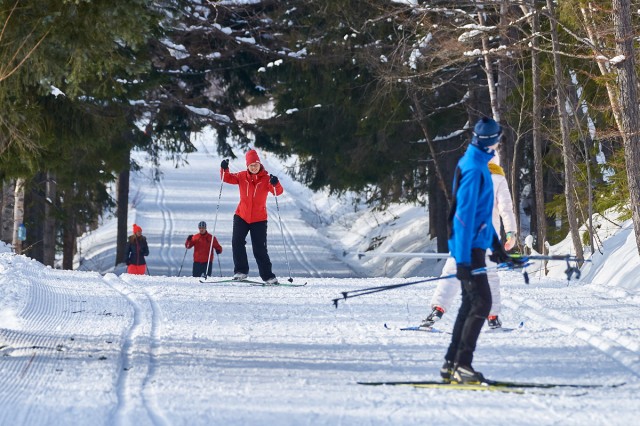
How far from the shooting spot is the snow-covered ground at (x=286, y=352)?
5930 mm

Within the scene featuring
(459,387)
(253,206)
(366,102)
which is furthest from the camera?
(366,102)

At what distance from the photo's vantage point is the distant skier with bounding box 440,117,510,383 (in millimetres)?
6914

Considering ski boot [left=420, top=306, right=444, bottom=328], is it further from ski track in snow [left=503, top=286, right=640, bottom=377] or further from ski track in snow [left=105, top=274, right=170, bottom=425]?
ski track in snow [left=105, top=274, right=170, bottom=425]

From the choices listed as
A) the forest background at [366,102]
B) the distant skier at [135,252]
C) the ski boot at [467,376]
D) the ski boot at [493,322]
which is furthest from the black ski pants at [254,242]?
the ski boot at [467,376]

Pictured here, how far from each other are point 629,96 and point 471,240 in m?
8.15

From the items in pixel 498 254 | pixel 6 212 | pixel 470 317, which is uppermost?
pixel 498 254

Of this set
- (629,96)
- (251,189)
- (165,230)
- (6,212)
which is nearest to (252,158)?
(251,189)

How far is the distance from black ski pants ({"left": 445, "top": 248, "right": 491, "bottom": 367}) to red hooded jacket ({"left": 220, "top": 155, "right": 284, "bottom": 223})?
7.55 meters

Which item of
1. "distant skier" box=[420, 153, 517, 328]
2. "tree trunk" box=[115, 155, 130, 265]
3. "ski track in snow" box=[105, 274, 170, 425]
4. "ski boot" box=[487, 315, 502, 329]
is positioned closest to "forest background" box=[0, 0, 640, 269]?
"tree trunk" box=[115, 155, 130, 265]

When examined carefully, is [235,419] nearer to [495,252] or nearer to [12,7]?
[495,252]

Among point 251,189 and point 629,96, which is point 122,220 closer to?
point 251,189

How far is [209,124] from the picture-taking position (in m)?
28.7

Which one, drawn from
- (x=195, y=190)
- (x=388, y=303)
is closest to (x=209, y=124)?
(x=388, y=303)

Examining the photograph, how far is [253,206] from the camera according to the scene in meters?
14.6
